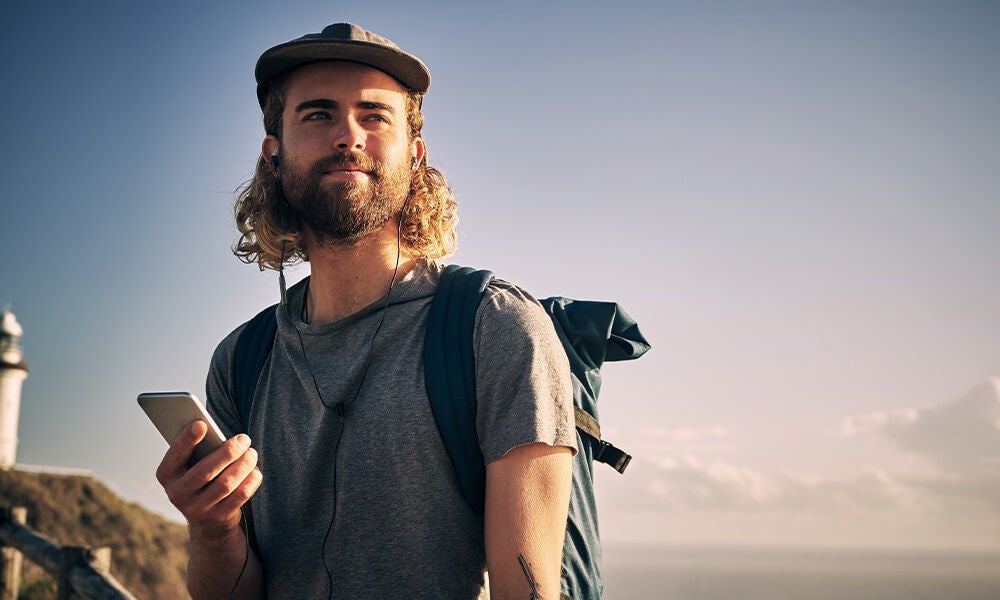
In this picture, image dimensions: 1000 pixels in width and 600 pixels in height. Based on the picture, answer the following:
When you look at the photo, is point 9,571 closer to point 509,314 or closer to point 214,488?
point 214,488

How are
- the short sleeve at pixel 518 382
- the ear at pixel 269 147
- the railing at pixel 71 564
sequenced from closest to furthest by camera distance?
the short sleeve at pixel 518 382 → the ear at pixel 269 147 → the railing at pixel 71 564

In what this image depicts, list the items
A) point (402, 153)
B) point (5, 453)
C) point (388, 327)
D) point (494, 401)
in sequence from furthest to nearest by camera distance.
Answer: point (5, 453), point (402, 153), point (388, 327), point (494, 401)

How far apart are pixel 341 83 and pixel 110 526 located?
3863cm

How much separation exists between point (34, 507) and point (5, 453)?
9.06 meters

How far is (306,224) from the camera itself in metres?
3.01

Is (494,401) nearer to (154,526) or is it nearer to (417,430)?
(417,430)

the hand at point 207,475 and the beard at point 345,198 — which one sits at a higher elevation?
the beard at point 345,198

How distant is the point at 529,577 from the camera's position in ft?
6.73

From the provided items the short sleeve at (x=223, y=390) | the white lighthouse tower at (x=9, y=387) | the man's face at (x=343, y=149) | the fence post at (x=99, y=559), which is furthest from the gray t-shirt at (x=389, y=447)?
the white lighthouse tower at (x=9, y=387)

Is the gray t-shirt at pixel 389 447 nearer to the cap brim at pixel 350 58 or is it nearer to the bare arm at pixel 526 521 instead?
the bare arm at pixel 526 521

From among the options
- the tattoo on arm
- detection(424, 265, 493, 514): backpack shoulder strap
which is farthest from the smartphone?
the tattoo on arm

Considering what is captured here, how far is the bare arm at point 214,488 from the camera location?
2031 mm

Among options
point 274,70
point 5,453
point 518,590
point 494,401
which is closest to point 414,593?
point 518,590

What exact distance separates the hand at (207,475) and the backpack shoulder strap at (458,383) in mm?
575
